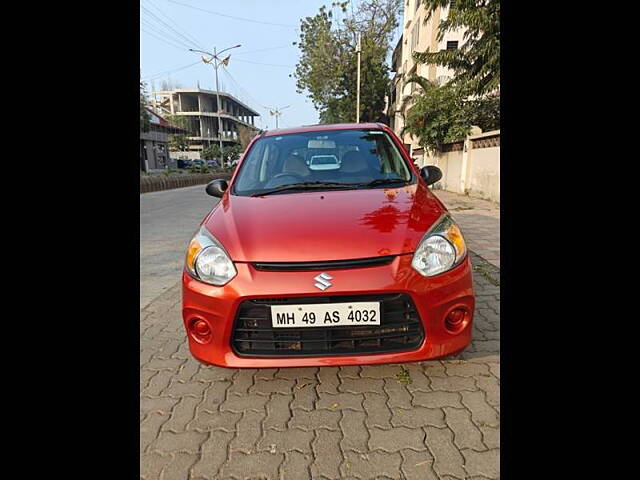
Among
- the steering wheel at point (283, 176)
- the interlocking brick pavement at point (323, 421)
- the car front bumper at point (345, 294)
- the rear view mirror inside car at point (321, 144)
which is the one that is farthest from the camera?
the rear view mirror inside car at point (321, 144)

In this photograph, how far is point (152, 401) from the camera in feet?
6.47

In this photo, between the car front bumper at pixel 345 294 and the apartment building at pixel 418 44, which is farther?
the apartment building at pixel 418 44

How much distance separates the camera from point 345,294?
1.56 m

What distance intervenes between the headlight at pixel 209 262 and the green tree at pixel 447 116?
10559mm

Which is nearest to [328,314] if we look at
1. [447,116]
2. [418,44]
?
[447,116]

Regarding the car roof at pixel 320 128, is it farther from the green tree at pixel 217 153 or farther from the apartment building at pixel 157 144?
the green tree at pixel 217 153

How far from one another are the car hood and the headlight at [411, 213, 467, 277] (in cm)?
4

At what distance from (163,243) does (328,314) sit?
201 inches

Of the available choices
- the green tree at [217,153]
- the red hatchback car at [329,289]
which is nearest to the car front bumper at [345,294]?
the red hatchback car at [329,289]

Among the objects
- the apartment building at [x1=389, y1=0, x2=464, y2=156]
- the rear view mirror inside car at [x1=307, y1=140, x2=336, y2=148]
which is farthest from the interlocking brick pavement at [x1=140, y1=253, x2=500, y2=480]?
the apartment building at [x1=389, y1=0, x2=464, y2=156]

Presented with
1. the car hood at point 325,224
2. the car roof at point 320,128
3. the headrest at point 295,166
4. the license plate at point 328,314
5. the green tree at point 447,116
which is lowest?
the license plate at point 328,314

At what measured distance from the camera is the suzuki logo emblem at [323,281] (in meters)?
1.55
